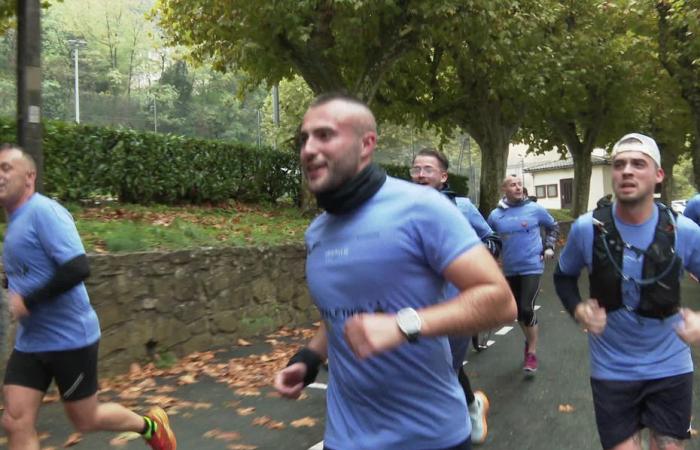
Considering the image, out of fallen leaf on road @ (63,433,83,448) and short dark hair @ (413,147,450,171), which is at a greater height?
short dark hair @ (413,147,450,171)

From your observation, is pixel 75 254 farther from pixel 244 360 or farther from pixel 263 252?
pixel 263 252

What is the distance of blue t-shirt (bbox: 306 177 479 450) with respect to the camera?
6.66 ft

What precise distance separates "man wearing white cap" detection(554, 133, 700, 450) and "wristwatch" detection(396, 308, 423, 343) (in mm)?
1460

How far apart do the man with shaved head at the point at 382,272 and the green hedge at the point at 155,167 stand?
890 cm

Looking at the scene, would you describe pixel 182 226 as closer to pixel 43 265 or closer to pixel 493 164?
pixel 43 265

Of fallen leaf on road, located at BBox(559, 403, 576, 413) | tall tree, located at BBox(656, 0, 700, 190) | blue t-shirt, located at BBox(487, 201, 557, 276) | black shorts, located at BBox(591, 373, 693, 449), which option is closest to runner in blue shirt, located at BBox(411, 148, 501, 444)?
fallen leaf on road, located at BBox(559, 403, 576, 413)

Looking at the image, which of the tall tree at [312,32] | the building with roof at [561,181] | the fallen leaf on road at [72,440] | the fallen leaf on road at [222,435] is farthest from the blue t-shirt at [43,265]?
the building with roof at [561,181]

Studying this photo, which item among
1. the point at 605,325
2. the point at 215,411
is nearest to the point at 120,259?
the point at 215,411

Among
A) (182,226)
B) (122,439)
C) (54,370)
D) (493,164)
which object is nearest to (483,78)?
(493,164)

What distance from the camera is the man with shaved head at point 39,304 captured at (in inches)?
135

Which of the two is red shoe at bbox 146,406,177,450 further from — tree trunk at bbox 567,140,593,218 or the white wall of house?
the white wall of house

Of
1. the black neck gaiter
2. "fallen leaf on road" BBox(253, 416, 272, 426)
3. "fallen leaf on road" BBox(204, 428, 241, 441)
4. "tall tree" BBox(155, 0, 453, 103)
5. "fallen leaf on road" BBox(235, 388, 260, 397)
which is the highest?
"tall tree" BBox(155, 0, 453, 103)

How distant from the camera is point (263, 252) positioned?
8.89 meters

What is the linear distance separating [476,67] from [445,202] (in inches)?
705
